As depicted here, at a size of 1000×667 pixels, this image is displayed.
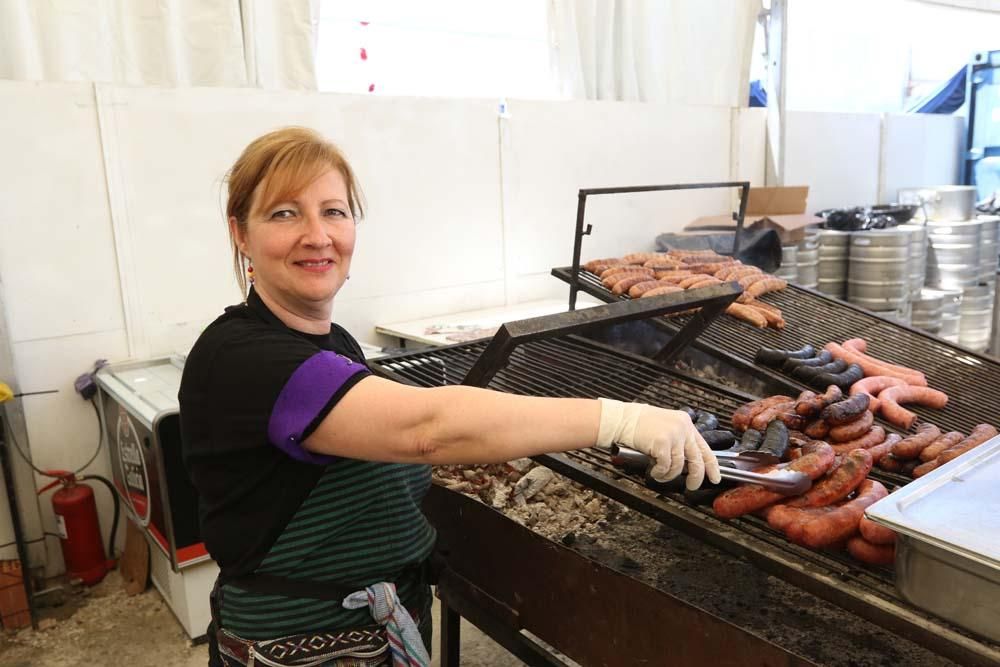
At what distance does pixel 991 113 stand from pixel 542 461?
8564mm

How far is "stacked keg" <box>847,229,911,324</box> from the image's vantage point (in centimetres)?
514

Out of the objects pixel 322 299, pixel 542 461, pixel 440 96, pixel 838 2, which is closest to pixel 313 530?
pixel 322 299

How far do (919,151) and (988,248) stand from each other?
204cm

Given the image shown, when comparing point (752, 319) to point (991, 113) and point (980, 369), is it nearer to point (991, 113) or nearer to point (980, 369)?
point (980, 369)

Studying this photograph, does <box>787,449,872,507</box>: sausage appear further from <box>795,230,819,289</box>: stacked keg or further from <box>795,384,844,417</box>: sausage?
<box>795,230,819,289</box>: stacked keg

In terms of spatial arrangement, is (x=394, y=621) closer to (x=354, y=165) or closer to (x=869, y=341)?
(x=869, y=341)

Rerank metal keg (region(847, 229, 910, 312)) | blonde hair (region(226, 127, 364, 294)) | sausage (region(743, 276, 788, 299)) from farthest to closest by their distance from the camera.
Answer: metal keg (region(847, 229, 910, 312)), sausage (region(743, 276, 788, 299)), blonde hair (region(226, 127, 364, 294))

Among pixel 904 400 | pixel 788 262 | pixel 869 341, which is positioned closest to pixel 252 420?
pixel 904 400

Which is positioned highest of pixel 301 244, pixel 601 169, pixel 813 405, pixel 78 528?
pixel 601 169

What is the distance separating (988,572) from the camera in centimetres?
104

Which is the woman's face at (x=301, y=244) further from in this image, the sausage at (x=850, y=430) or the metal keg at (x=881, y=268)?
the metal keg at (x=881, y=268)

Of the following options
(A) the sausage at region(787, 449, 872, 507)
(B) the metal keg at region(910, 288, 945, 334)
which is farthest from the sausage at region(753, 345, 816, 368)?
(B) the metal keg at region(910, 288, 945, 334)

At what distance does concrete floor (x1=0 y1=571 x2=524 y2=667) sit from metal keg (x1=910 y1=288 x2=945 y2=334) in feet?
14.1

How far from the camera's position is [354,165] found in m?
4.00
